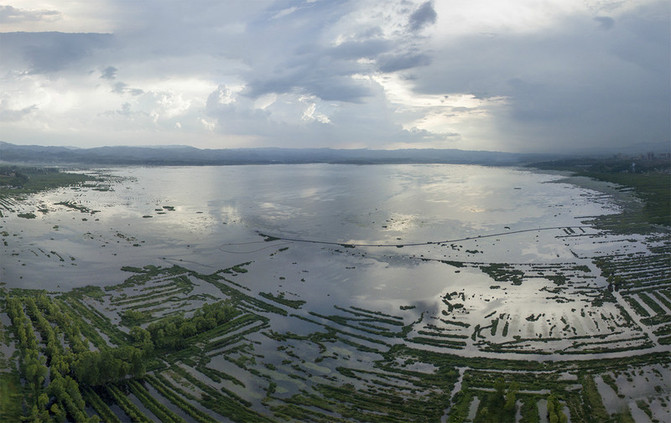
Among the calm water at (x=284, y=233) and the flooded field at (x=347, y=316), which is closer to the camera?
the flooded field at (x=347, y=316)

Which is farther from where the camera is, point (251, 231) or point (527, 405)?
point (251, 231)

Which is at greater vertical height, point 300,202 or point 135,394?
point 300,202

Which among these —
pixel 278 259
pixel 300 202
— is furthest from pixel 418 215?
pixel 278 259

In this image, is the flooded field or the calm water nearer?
the flooded field

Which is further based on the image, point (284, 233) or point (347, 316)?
point (284, 233)

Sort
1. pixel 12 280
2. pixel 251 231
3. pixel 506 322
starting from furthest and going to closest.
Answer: pixel 251 231, pixel 12 280, pixel 506 322

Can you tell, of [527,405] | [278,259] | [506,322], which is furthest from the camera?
[278,259]

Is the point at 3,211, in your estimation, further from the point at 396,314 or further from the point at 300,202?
the point at 396,314

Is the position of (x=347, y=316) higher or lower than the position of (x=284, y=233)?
lower
